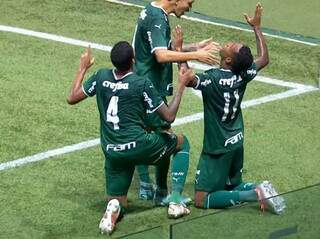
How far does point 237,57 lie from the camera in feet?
31.7

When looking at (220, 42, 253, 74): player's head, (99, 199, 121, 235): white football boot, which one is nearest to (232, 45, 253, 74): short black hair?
(220, 42, 253, 74): player's head

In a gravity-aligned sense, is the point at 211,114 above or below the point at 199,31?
above

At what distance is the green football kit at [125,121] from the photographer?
926 cm

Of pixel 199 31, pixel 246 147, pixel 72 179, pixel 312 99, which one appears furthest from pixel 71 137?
pixel 199 31

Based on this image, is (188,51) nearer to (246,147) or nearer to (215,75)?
(215,75)

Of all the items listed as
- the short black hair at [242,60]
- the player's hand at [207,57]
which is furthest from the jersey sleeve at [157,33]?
the short black hair at [242,60]

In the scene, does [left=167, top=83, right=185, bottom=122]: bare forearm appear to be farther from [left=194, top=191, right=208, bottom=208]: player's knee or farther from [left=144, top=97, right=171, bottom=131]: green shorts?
[left=194, top=191, right=208, bottom=208]: player's knee

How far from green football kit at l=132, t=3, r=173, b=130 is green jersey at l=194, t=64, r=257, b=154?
42 cm

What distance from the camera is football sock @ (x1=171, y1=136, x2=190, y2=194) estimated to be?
992cm

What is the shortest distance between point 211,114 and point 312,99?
3780 millimetres

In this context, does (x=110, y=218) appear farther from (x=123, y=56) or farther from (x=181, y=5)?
(x=181, y=5)

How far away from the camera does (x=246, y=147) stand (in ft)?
38.5

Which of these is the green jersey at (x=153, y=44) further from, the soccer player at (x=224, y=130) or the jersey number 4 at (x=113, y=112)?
the jersey number 4 at (x=113, y=112)

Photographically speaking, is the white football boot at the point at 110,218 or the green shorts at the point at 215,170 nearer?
the white football boot at the point at 110,218
